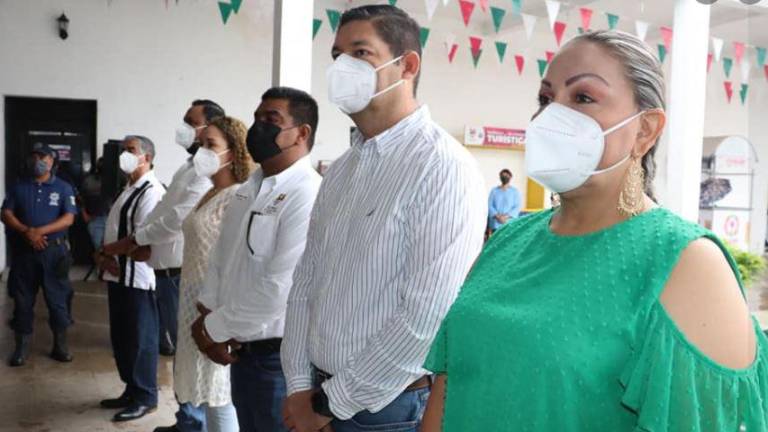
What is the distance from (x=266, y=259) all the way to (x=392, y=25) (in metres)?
0.87

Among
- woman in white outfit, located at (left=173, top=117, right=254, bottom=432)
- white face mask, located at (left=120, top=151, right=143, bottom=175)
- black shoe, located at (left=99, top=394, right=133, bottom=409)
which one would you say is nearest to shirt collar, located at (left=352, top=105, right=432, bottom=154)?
woman in white outfit, located at (left=173, top=117, right=254, bottom=432)

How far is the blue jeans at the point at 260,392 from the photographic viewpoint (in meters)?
2.07

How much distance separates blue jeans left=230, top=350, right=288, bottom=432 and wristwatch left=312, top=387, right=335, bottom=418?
0.56m

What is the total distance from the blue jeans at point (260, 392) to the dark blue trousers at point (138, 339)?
1723 millimetres

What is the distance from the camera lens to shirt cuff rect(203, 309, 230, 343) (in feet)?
7.04

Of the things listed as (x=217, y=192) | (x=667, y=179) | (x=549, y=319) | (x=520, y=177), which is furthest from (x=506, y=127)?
(x=549, y=319)

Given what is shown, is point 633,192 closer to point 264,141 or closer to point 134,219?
point 264,141

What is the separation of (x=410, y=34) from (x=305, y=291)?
75 centimetres

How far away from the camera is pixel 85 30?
8.79m

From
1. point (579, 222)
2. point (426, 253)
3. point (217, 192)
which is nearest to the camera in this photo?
point (579, 222)

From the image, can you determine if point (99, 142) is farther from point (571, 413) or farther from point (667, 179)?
point (571, 413)

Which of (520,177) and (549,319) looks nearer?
(549,319)

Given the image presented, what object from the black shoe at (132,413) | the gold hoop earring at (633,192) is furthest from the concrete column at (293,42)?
the gold hoop earring at (633,192)

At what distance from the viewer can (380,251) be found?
148 cm
